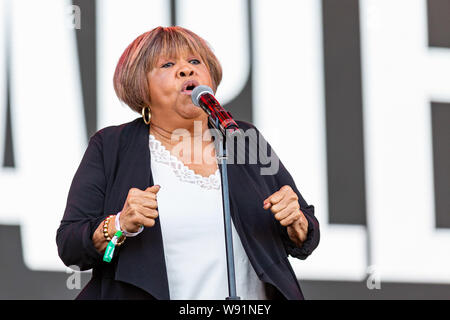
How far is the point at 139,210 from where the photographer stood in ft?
6.37

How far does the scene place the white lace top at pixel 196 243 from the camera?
212 centimetres

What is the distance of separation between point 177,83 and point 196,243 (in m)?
0.47

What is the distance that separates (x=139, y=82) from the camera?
2383 mm

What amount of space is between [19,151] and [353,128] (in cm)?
135

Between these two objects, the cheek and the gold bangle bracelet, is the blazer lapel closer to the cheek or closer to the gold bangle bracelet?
the gold bangle bracelet

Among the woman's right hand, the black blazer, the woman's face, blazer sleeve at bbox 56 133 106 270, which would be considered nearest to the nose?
the woman's face

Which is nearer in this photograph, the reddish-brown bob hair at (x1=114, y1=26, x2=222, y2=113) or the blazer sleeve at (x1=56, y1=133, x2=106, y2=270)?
the blazer sleeve at (x1=56, y1=133, x2=106, y2=270)

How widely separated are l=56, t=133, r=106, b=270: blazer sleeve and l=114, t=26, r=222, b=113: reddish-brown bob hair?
7.9 inches

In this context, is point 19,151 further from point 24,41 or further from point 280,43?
point 280,43

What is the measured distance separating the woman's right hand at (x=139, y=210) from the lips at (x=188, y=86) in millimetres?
439

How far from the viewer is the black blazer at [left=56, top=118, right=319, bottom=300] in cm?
206

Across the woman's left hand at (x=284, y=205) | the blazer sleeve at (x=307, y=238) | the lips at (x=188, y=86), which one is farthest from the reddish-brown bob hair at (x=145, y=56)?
the woman's left hand at (x=284, y=205)

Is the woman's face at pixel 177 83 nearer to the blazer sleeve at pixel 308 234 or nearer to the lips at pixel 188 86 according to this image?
the lips at pixel 188 86
